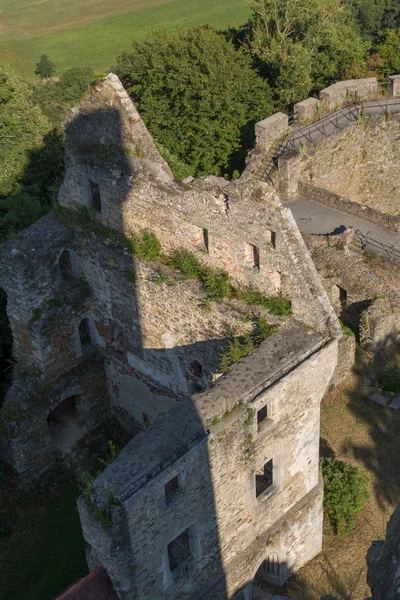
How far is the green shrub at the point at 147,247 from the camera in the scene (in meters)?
18.0

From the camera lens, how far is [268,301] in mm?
16312

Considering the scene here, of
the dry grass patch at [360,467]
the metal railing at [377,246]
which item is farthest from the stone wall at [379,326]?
the metal railing at [377,246]

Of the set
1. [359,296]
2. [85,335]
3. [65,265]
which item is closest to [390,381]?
[359,296]

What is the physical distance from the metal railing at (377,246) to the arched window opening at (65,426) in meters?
10.5

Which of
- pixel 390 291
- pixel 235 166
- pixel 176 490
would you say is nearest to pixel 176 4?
pixel 235 166

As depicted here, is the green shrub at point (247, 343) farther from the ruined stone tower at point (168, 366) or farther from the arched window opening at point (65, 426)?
the arched window opening at point (65, 426)

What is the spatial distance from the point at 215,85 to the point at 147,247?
17.0 m

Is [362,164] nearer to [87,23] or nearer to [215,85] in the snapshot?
[215,85]

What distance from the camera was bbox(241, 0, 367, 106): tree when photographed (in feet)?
111

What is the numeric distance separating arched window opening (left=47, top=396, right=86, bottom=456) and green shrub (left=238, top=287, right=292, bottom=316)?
7594mm

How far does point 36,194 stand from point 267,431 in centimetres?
1967

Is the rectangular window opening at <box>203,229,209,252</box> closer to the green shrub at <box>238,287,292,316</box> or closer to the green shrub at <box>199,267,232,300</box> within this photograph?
the green shrub at <box>199,267,232,300</box>

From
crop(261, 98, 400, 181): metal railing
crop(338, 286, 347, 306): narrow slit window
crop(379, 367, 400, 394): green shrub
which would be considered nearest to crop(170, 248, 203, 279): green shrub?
crop(379, 367, 400, 394): green shrub

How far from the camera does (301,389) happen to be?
51.0 ft
